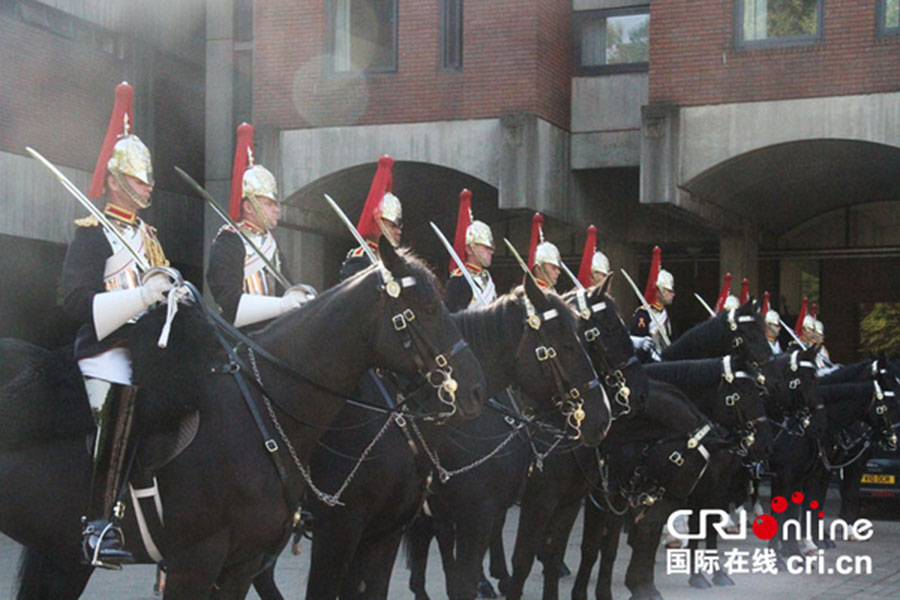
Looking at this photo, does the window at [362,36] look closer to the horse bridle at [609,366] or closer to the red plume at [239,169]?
the horse bridle at [609,366]

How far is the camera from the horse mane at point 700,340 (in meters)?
10.8

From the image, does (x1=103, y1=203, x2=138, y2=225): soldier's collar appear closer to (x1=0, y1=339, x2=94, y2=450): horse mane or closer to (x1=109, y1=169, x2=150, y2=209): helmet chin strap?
(x1=109, y1=169, x2=150, y2=209): helmet chin strap

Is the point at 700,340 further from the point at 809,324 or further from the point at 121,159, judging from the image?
the point at 809,324

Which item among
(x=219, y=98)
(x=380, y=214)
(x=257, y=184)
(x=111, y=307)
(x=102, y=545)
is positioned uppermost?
(x=219, y=98)

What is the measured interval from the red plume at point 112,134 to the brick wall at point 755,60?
12.5m

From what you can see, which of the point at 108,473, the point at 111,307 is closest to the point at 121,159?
the point at 111,307

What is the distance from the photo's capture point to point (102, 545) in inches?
219

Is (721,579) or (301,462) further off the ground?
(301,462)

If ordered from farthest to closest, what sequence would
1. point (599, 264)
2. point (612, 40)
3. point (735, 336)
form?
point (612, 40)
point (599, 264)
point (735, 336)

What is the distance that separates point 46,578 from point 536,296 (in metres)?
3.02

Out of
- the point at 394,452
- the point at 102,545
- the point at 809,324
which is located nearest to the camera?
the point at 102,545

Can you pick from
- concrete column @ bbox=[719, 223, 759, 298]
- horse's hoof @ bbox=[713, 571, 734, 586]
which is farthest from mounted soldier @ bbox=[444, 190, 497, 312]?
concrete column @ bbox=[719, 223, 759, 298]

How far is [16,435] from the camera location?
19.6ft

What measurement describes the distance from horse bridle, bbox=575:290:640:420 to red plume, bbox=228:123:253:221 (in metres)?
2.46
